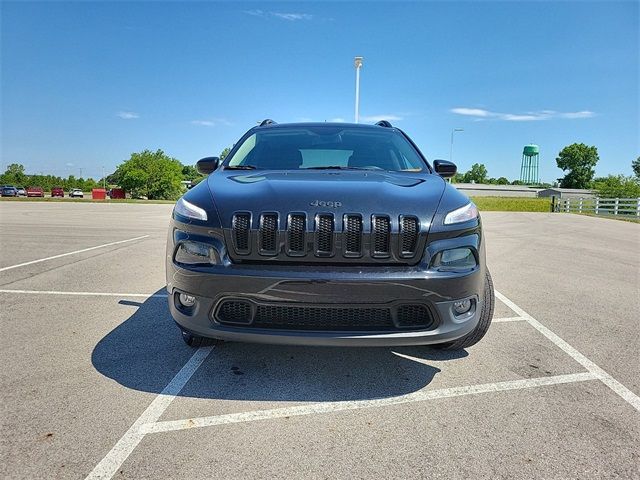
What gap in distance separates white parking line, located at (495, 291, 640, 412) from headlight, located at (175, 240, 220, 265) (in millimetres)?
2525

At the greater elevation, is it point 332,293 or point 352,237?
point 352,237

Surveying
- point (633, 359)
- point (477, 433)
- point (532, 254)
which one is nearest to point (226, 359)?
point (477, 433)

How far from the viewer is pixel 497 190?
76.3 m

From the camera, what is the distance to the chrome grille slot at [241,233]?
2389mm

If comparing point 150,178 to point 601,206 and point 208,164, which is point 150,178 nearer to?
point 601,206

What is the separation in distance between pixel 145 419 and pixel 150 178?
83458 mm

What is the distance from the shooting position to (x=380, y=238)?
2.36 meters

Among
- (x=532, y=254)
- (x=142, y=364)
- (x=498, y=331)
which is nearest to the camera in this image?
(x=142, y=364)

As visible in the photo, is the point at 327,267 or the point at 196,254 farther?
the point at 196,254

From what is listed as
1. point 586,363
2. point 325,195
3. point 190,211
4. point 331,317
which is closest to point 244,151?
point 190,211

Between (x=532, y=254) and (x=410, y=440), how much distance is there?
714 centimetres

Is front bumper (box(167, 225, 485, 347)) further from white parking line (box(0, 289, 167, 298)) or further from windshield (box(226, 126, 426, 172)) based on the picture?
white parking line (box(0, 289, 167, 298))

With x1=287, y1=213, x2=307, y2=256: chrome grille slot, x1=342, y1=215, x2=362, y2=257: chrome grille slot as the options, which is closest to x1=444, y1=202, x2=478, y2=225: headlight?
x1=342, y1=215, x2=362, y2=257: chrome grille slot

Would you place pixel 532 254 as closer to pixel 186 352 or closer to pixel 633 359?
pixel 633 359
